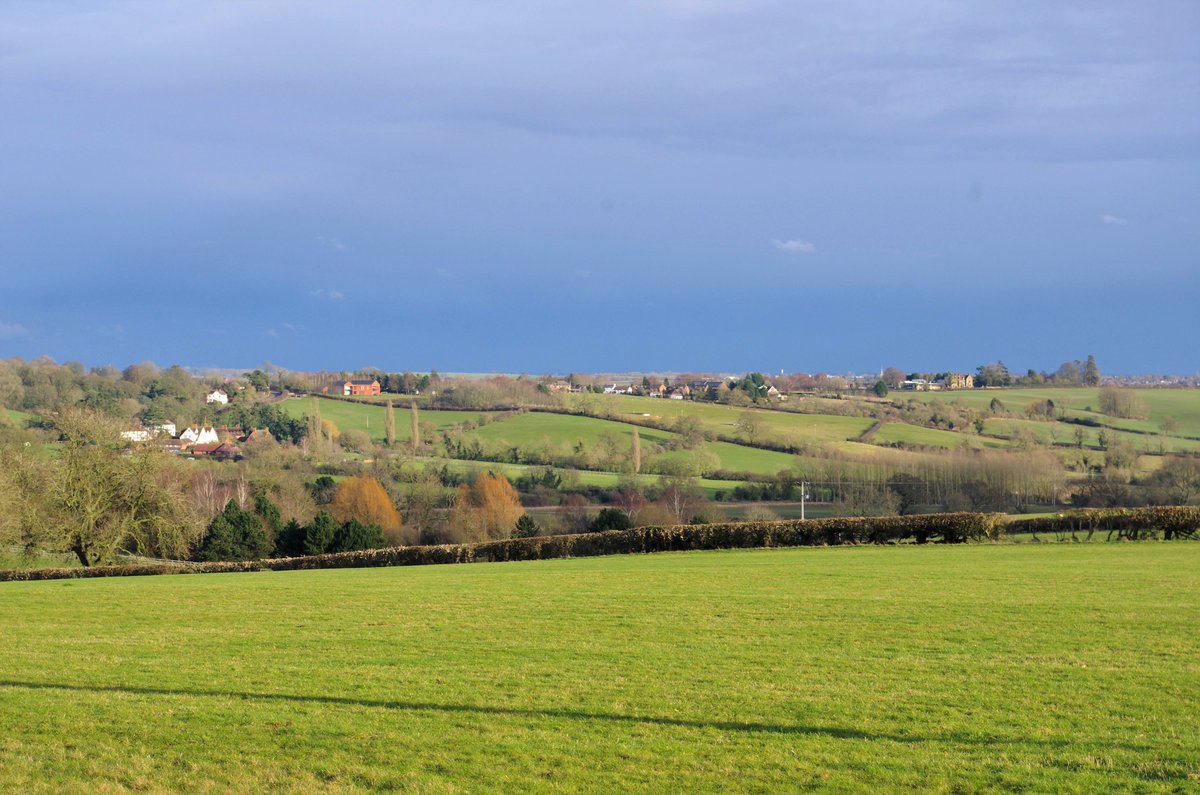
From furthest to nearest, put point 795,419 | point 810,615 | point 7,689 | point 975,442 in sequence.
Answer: point 795,419
point 975,442
point 810,615
point 7,689

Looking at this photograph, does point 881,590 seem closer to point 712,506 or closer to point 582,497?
point 712,506

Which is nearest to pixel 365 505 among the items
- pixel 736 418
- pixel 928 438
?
pixel 736 418

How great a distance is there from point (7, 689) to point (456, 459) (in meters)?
98.5

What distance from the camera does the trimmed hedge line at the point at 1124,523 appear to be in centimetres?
4347

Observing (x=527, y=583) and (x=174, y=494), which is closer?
(x=527, y=583)

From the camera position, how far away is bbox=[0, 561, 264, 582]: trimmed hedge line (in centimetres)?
4203

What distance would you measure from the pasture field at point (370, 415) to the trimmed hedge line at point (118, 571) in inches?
3047

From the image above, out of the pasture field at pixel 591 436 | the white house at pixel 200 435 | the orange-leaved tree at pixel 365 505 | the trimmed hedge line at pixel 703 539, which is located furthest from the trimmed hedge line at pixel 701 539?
the white house at pixel 200 435

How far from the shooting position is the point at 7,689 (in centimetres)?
1383

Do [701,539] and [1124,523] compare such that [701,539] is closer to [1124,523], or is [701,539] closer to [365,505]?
[1124,523]

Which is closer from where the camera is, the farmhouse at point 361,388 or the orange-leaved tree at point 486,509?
the orange-leaved tree at point 486,509

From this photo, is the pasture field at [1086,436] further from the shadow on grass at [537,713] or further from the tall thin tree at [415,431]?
the shadow on grass at [537,713]

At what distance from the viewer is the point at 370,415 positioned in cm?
13588

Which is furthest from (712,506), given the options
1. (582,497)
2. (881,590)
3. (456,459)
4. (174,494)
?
(881,590)
